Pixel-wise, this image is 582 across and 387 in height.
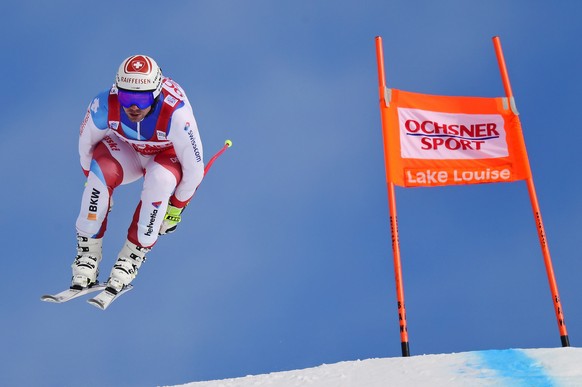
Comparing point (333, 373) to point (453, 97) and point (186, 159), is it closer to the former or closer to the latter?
point (186, 159)

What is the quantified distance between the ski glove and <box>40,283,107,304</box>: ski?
94cm

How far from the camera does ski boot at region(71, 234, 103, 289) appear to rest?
24.5 feet

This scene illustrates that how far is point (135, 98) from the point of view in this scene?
713 cm

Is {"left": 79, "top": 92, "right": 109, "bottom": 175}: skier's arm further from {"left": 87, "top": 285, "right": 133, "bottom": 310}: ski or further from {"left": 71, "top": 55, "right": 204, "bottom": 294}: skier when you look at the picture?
{"left": 87, "top": 285, "right": 133, "bottom": 310}: ski

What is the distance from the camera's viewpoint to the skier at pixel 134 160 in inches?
291

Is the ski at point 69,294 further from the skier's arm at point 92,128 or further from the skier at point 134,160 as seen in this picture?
the skier's arm at point 92,128

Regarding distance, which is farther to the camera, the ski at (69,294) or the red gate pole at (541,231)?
the red gate pole at (541,231)

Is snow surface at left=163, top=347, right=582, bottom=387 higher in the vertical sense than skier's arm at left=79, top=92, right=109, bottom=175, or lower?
lower

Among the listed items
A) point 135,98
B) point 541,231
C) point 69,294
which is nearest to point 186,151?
point 135,98

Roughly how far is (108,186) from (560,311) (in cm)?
599

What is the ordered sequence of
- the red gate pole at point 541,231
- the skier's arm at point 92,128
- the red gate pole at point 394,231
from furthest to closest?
the red gate pole at point 541,231, the red gate pole at point 394,231, the skier's arm at point 92,128

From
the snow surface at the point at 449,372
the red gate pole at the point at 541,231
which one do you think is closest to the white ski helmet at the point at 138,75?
the snow surface at the point at 449,372

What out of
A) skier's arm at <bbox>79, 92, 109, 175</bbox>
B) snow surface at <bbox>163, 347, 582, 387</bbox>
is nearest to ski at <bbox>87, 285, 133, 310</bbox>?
skier's arm at <bbox>79, 92, 109, 175</bbox>

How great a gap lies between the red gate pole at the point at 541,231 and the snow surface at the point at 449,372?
1.36 meters
